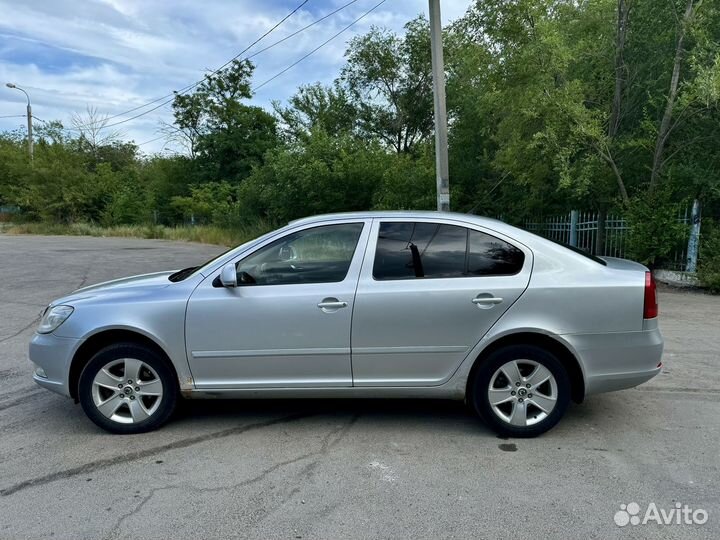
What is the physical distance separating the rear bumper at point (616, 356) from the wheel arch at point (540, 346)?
58 millimetres

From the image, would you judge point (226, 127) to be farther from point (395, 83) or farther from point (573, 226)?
point (573, 226)

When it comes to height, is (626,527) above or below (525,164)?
below

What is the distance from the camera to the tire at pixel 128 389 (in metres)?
4.01

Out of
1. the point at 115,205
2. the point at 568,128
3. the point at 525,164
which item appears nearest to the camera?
the point at 568,128

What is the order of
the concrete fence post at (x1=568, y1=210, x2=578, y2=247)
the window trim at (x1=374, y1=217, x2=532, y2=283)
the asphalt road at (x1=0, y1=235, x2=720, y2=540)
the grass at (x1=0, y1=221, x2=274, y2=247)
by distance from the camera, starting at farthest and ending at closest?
the grass at (x1=0, y1=221, x2=274, y2=247), the concrete fence post at (x1=568, y1=210, x2=578, y2=247), the window trim at (x1=374, y1=217, x2=532, y2=283), the asphalt road at (x1=0, y1=235, x2=720, y2=540)

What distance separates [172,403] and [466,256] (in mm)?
2504

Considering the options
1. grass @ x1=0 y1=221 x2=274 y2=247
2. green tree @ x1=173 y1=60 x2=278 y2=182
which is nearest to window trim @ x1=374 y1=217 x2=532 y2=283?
grass @ x1=0 y1=221 x2=274 y2=247

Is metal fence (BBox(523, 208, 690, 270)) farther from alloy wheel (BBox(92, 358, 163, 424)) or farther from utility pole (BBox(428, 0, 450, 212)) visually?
alloy wheel (BBox(92, 358, 163, 424))

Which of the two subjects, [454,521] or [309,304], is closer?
[454,521]

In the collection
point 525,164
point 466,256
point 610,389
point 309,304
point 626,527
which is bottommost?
point 626,527

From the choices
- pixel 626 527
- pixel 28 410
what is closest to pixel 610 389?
pixel 626 527

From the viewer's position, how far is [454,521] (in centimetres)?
293

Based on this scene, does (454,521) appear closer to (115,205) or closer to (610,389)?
(610,389)

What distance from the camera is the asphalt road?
2.92 meters
